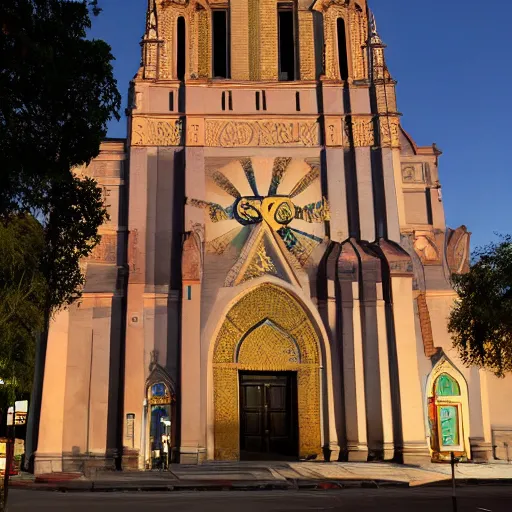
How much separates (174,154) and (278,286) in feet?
19.1

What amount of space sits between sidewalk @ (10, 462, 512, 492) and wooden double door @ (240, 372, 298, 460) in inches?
54.3

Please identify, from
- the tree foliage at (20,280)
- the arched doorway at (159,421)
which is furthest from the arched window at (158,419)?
the tree foliage at (20,280)

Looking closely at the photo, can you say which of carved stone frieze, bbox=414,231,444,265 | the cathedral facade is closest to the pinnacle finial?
the cathedral facade

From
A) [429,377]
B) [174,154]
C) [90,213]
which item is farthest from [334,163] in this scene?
[90,213]

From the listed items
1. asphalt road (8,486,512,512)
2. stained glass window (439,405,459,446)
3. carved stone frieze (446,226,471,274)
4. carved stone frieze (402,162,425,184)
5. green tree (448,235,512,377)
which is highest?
carved stone frieze (402,162,425,184)

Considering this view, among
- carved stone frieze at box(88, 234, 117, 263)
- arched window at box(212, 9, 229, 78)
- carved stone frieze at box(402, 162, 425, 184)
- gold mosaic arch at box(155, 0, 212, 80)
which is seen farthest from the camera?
arched window at box(212, 9, 229, 78)

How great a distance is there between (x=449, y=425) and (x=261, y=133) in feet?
37.6

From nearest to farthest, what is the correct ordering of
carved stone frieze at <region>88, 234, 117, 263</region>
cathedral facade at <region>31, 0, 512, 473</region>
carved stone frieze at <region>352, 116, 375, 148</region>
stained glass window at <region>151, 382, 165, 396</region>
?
cathedral facade at <region>31, 0, 512, 473</region>
stained glass window at <region>151, 382, 165, 396</region>
carved stone frieze at <region>88, 234, 117, 263</region>
carved stone frieze at <region>352, 116, 375, 148</region>

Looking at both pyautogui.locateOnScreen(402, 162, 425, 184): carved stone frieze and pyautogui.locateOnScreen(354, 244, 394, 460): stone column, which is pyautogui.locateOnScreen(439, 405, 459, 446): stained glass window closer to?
pyautogui.locateOnScreen(354, 244, 394, 460): stone column

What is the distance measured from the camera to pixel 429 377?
22406 mm

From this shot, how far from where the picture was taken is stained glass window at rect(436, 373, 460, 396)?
22.4 meters

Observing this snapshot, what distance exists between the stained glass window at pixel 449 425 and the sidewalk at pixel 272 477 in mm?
1166

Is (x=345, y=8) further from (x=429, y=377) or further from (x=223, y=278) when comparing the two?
(x=429, y=377)

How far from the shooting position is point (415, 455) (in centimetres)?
2088
